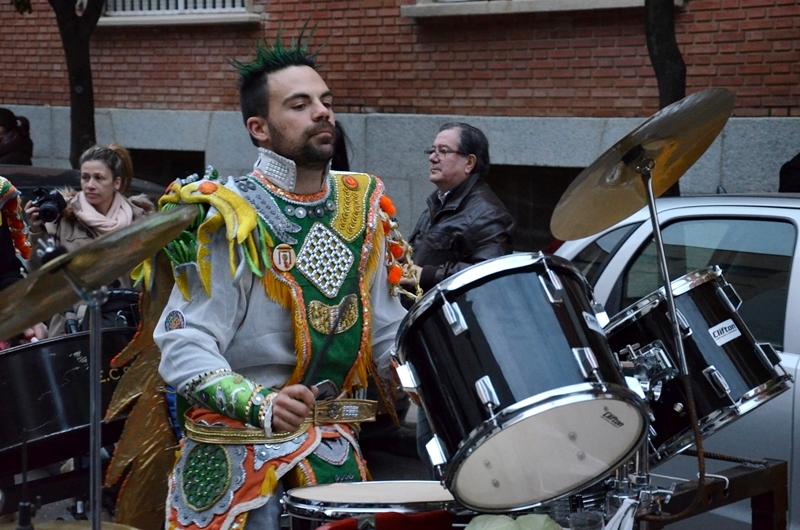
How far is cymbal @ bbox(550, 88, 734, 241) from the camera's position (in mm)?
3584

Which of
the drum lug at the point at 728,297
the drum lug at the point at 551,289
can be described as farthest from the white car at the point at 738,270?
the drum lug at the point at 551,289

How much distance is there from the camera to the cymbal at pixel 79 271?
8.32ft

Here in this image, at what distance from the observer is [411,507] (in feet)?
10.4

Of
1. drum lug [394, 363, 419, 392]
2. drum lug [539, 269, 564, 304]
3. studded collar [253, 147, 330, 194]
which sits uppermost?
studded collar [253, 147, 330, 194]

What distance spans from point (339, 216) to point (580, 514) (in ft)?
3.50

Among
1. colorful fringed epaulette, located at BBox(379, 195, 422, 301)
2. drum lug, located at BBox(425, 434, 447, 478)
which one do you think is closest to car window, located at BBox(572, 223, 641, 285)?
colorful fringed epaulette, located at BBox(379, 195, 422, 301)

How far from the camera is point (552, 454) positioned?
3.17 meters

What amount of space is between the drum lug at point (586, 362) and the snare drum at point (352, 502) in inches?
19.9

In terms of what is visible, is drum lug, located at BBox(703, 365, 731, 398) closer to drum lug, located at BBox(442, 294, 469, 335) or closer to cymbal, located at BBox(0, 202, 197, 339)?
drum lug, located at BBox(442, 294, 469, 335)

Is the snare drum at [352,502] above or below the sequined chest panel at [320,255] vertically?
below

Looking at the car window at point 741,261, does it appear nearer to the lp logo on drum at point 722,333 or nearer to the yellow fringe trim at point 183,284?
the lp logo on drum at point 722,333

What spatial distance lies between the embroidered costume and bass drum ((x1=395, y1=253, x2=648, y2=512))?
33 cm

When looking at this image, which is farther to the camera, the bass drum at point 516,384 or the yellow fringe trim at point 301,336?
the yellow fringe trim at point 301,336

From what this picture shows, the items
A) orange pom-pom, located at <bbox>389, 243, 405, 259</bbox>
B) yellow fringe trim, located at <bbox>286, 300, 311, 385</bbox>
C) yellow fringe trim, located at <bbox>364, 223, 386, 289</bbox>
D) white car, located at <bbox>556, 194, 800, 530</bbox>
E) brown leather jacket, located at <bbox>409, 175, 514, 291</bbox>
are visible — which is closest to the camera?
yellow fringe trim, located at <bbox>286, 300, 311, 385</bbox>
